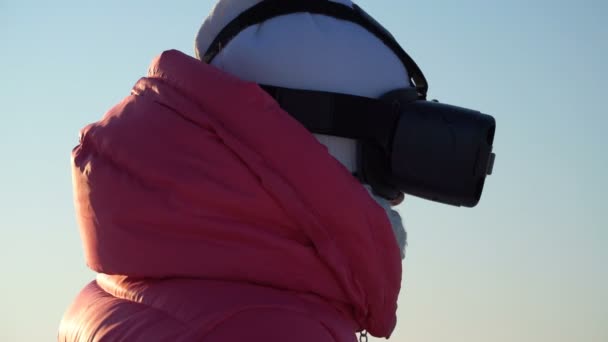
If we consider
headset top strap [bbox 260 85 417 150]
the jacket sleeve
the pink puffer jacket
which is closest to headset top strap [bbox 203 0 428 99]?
headset top strap [bbox 260 85 417 150]

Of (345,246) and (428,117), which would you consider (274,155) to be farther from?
(428,117)

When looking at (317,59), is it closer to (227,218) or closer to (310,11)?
(310,11)

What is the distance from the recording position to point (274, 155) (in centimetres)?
259

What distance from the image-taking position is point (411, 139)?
3020mm

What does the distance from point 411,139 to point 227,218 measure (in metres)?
0.72

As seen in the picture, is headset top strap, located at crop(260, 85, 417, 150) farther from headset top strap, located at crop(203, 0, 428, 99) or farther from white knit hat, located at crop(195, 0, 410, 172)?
headset top strap, located at crop(203, 0, 428, 99)

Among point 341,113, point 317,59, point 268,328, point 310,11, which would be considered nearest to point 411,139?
point 341,113

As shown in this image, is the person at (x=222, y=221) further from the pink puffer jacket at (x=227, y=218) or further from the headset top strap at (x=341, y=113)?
the headset top strap at (x=341, y=113)

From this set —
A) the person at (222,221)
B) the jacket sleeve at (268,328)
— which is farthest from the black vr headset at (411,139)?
the jacket sleeve at (268,328)

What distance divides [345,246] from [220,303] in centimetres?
40

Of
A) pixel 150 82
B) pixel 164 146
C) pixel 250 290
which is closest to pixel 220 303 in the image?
pixel 250 290

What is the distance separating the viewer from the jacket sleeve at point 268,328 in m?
2.29

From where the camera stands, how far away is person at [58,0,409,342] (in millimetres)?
2529

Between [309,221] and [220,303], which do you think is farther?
[309,221]
